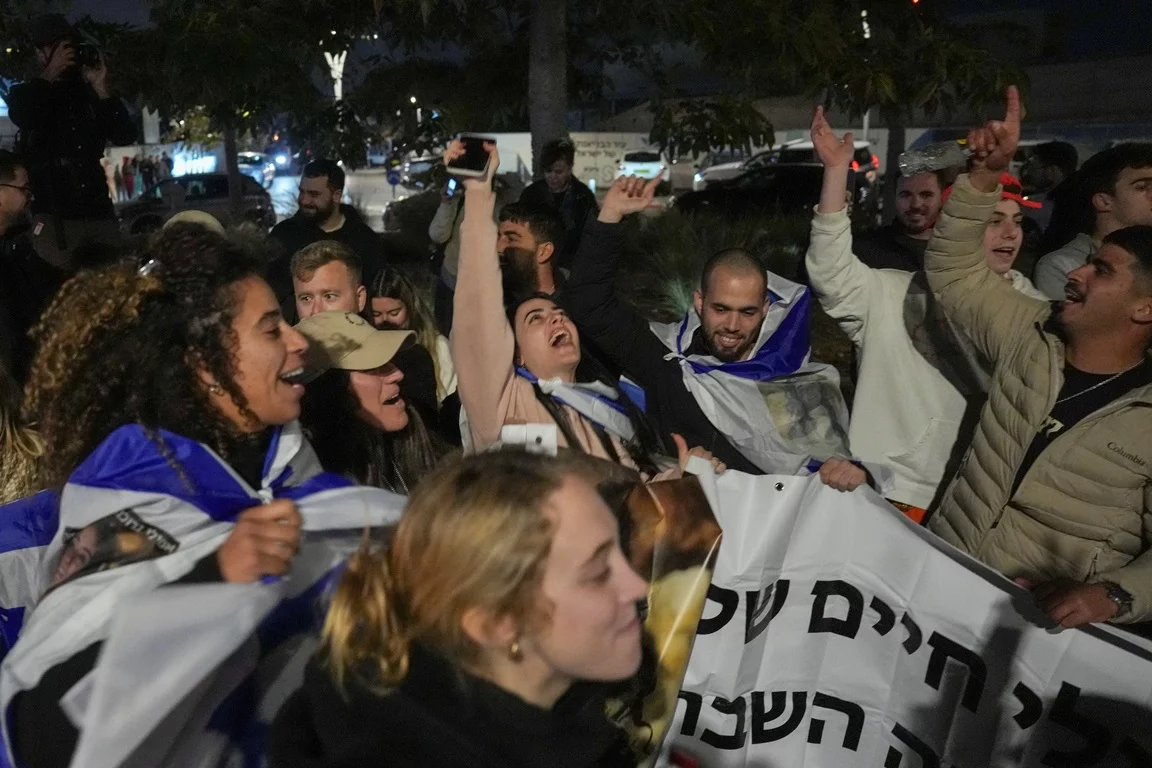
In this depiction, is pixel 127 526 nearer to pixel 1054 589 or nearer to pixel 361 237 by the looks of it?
pixel 1054 589

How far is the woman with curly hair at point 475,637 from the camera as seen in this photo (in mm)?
1600

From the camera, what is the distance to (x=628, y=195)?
3.51 meters

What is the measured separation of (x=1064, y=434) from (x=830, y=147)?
138 centimetres

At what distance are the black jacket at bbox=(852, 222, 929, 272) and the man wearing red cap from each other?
40 centimetres

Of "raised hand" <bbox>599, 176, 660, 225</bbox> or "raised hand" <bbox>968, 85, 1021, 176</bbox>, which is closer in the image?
"raised hand" <bbox>968, 85, 1021, 176</bbox>

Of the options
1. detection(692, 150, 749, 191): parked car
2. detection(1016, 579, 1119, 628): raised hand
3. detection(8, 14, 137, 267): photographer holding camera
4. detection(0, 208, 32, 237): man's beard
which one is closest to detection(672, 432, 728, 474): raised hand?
detection(1016, 579, 1119, 628): raised hand

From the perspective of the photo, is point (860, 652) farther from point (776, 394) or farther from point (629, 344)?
point (629, 344)

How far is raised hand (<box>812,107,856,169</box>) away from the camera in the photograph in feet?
12.1

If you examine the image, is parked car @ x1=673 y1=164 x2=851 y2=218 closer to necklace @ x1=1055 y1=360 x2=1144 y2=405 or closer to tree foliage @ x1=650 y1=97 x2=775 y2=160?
tree foliage @ x1=650 y1=97 x2=775 y2=160

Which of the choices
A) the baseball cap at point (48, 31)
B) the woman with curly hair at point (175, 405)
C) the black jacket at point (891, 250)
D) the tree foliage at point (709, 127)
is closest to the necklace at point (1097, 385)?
the black jacket at point (891, 250)

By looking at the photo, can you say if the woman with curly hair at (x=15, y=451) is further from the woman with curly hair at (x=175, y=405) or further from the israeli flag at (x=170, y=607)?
the israeli flag at (x=170, y=607)

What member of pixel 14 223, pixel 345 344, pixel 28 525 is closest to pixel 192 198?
pixel 14 223

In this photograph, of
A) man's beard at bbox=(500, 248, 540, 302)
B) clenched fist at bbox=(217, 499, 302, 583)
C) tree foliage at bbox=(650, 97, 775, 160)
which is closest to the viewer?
clenched fist at bbox=(217, 499, 302, 583)

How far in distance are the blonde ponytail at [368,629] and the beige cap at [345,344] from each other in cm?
Result: 129
